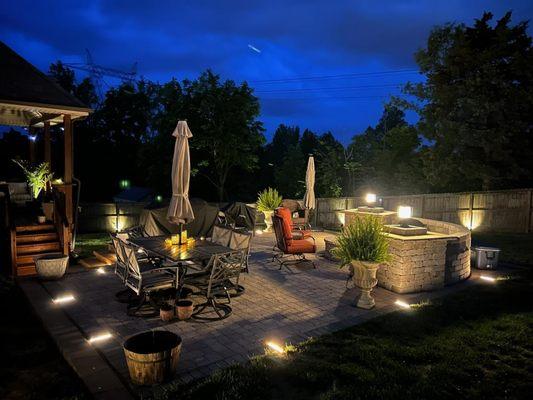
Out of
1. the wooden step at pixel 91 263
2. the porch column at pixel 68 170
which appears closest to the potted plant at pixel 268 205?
the wooden step at pixel 91 263

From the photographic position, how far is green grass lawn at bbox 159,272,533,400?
12.1 ft

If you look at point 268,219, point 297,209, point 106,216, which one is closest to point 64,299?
point 106,216

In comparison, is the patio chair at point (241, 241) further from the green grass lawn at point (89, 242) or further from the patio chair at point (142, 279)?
the green grass lawn at point (89, 242)

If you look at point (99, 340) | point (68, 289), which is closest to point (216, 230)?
point (68, 289)

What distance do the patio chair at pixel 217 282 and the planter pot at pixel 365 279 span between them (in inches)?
74.9

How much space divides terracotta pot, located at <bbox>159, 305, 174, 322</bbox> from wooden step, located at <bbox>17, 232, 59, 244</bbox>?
17.4 feet

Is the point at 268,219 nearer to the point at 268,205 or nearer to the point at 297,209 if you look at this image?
the point at 268,205

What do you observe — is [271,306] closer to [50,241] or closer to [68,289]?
[68,289]

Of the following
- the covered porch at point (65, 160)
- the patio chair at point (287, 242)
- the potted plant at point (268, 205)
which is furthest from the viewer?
the potted plant at point (268, 205)

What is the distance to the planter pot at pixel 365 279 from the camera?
5992mm

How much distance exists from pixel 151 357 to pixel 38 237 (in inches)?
275

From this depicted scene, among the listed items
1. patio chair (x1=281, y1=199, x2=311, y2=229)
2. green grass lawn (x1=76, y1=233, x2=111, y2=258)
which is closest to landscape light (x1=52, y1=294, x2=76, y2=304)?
green grass lawn (x1=76, y1=233, x2=111, y2=258)

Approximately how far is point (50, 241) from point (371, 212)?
8.19 metres

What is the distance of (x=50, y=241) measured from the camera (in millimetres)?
9141
